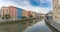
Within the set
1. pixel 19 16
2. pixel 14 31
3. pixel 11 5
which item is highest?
pixel 11 5

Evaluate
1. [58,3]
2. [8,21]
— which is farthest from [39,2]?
[58,3]

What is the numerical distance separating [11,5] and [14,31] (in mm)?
943

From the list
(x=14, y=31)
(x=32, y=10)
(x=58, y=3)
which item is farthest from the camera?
(x=58, y=3)

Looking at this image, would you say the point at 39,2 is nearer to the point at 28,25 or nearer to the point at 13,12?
the point at 13,12

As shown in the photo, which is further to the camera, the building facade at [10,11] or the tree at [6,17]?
the building facade at [10,11]

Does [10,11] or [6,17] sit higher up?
[10,11]

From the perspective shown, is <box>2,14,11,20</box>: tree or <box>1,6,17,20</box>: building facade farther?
<box>1,6,17,20</box>: building facade

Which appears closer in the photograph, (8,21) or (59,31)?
(59,31)

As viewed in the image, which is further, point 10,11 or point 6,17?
point 10,11

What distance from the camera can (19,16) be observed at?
6.17 m

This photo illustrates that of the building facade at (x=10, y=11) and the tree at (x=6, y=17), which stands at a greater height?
the building facade at (x=10, y=11)

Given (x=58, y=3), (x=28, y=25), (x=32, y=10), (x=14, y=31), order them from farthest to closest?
(x=58, y=3) < (x=28, y=25) < (x=32, y=10) < (x=14, y=31)

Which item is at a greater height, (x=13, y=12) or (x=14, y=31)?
(x=13, y=12)

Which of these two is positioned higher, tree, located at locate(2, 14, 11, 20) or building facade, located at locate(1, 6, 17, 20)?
building facade, located at locate(1, 6, 17, 20)
